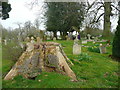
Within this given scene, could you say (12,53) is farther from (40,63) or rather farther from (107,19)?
(107,19)

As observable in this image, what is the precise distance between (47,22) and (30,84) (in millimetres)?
22705

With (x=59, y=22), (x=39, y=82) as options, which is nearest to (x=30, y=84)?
(x=39, y=82)

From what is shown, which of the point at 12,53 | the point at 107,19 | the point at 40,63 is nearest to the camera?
the point at 40,63

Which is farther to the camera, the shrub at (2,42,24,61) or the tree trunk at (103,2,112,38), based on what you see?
the tree trunk at (103,2,112,38)

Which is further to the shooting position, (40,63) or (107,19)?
(107,19)

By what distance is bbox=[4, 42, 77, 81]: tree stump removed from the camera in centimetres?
390

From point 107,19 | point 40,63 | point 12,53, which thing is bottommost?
point 40,63

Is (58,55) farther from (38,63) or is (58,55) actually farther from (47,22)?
(47,22)

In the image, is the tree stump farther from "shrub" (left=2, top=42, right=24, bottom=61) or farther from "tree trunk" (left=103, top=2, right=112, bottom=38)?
"tree trunk" (left=103, top=2, right=112, bottom=38)

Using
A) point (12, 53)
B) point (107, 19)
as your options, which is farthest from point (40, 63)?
point (107, 19)

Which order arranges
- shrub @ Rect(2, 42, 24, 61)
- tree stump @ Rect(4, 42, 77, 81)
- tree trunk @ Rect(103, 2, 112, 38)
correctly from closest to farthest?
1. tree stump @ Rect(4, 42, 77, 81)
2. shrub @ Rect(2, 42, 24, 61)
3. tree trunk @ Rect(103, 2, 112, 38)

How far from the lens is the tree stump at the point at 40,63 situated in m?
3.90

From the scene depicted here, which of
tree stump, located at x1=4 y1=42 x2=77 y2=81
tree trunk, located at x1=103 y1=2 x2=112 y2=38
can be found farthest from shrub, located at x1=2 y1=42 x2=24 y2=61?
tree trunk, located at x1=103 y1=2 x2=112 y2=38

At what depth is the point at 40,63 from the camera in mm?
4195
